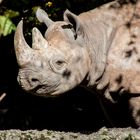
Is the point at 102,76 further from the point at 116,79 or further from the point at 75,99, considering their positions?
the point at 75,99

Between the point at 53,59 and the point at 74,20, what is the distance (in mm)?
516

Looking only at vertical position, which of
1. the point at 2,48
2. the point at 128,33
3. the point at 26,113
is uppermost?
the point at 128,33

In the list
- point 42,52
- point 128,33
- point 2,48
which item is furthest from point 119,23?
point 2,48

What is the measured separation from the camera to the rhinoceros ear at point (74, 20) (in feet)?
21.5

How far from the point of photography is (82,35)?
6.68 m

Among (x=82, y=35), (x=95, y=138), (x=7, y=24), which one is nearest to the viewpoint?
(x=95, y=138)

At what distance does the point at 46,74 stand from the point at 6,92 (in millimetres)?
3434

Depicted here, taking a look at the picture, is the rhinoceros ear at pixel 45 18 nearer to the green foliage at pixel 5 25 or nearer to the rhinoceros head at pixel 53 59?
the rhinoceros head at pixel 53 59

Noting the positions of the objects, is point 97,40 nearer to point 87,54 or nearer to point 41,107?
point 87,54

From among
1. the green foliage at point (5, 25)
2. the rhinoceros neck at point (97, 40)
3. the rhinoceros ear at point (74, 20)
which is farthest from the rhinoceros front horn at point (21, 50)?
the green foliage at point (5, 25)

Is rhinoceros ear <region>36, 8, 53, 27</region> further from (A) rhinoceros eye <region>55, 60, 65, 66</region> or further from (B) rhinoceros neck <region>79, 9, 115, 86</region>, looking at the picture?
(A) rhinoceros eye <region>55, 60, 65, 66</region>

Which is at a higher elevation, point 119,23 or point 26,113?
point 119,23

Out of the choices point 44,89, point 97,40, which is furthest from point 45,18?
point 44,89

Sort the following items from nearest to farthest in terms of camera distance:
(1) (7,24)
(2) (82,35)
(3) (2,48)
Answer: (2) (82,35), (1) (7,24), (3) (2,48)
